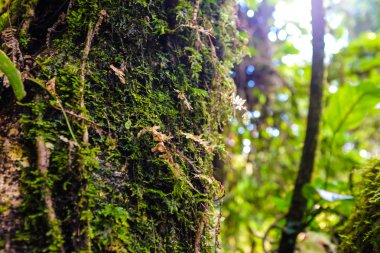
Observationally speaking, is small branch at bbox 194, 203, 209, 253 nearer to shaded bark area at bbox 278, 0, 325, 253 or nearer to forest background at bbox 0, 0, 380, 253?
forest background at bbox 0, 0, 380, 253

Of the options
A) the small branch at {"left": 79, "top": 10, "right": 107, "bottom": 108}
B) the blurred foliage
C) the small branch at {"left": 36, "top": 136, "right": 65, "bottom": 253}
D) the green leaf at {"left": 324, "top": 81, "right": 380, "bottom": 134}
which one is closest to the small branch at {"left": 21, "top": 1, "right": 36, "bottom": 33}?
the small branch at {"left": 79, "top": 10, "right": 107, "bottom": 108}

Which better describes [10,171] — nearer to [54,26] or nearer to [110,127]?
[110,127]

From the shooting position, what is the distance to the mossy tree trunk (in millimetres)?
778

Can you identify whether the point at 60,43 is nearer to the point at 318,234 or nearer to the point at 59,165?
the point at 59,165

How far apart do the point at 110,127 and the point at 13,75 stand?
0.29 metres

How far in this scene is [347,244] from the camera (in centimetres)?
131

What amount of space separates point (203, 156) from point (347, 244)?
2.40 feet

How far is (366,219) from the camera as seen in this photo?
1.23 meters

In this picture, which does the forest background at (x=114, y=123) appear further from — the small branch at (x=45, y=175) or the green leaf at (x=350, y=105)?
the green leaf at (x=350, y=105)

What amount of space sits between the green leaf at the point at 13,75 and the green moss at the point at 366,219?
1248mm

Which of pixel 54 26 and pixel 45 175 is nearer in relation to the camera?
pixel 45 175

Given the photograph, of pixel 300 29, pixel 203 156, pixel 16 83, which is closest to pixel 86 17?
pixel 16 83

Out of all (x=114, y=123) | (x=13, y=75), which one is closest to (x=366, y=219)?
(x=114, y=123)

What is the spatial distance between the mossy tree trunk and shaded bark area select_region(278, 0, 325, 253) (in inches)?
39.2
